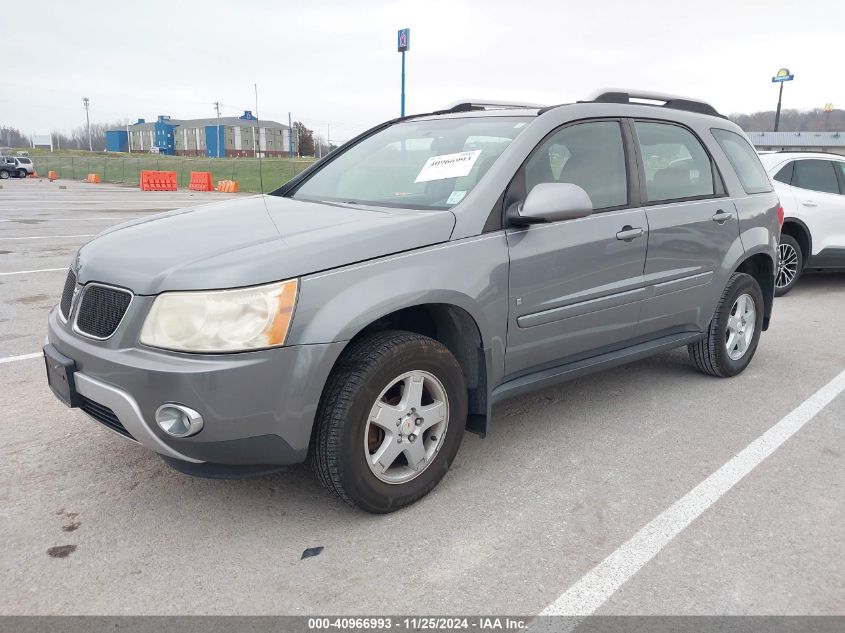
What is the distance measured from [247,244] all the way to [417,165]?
4.04 feet

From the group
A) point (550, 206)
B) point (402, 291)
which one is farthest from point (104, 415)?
point (550, 206)

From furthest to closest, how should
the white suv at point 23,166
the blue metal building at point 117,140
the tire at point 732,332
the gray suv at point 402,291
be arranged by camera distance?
A: the blue metal building at point 117,140
the white suv at point 23,166
the tire at point 732,332
the gray suv at point 402,291

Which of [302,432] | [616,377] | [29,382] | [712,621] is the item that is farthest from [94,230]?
[712,621]

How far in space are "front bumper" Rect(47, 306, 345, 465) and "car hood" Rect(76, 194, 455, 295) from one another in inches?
9.6

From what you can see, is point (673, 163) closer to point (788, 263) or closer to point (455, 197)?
point (455, 197)

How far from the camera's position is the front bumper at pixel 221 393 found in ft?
8.22

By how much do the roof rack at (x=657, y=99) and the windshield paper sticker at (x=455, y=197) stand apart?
3.94ft

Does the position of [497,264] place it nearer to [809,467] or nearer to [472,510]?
[472,510]

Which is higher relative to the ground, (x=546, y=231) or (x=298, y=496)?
(x=546, y=231)

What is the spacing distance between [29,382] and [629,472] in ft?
12.0

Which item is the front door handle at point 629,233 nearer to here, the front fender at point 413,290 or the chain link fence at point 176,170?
the front fender at point 413,290

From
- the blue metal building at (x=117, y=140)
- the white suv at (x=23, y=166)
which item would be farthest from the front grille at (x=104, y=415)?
the blue metal building at (x=117, y=140)

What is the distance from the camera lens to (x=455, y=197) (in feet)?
10.8

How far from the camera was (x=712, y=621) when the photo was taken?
2.36m
